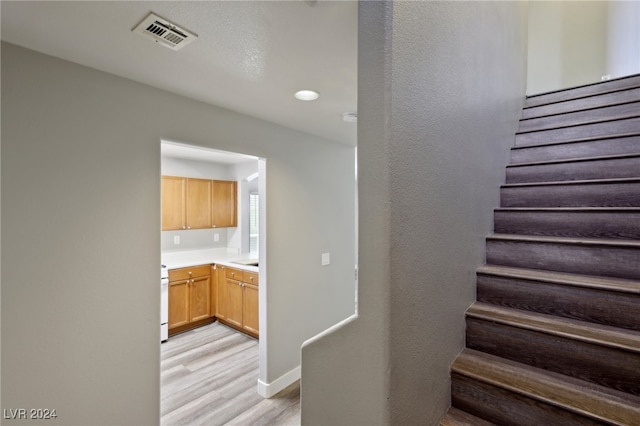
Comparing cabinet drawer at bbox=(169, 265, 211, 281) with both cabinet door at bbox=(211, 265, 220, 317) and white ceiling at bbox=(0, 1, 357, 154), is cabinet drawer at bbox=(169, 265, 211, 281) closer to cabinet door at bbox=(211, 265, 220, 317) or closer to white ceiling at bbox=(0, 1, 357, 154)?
cabinet door at bbox=(211, 265, 220, 317)

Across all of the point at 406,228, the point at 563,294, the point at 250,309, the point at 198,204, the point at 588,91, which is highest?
the point at 588,91

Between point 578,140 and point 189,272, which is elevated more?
point 578,140

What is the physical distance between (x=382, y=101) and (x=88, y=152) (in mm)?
1696

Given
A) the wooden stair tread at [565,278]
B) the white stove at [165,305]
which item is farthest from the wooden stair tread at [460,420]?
the white stove at [165,305]

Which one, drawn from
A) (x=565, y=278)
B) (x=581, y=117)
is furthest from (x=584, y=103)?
(x=565, y=278)

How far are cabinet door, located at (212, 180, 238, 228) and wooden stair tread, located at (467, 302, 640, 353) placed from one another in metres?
4.28

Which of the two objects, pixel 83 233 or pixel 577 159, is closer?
pixel 83 233

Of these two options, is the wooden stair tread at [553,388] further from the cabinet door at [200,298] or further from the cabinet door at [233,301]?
the cabinet door at [200,298]

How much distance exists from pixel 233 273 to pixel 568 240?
3.67m

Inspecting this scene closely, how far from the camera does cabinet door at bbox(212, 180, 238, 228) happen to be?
16.1ft

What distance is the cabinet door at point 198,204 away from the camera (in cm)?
458

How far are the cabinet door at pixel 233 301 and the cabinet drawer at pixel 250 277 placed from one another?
17 cm

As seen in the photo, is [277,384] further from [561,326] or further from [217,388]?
[561,326]

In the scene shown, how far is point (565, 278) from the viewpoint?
1333 mm
